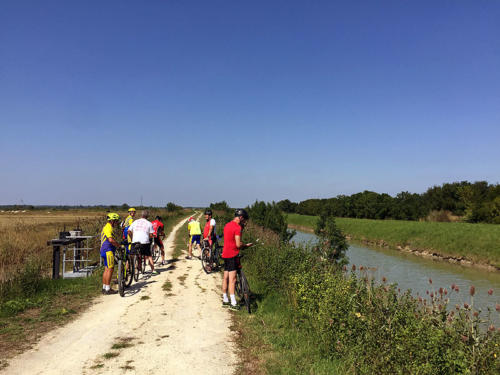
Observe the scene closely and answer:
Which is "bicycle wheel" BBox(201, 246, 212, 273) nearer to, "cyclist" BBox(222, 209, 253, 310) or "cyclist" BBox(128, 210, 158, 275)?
"cyclist" BBox(128, 210, 158, 275)

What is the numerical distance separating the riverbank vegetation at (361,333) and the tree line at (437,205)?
20.5 m

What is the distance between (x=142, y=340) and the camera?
547 cm

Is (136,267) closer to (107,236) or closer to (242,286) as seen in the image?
(107,236)

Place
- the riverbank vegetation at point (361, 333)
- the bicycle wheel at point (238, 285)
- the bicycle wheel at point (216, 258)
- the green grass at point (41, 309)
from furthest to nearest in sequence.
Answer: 1. the bicycle wheel at point (216, 258)
2. the bicycle wheel at point (238, 285)
3. the green grass at point (41, 309)
4. the riverbank vegetation at point (361, 333)

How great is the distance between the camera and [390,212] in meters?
67.8

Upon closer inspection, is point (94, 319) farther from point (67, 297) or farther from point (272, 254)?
point (272, 254)

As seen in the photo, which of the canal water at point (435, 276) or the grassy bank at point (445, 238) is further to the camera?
the grassy bank at point (445, 238)

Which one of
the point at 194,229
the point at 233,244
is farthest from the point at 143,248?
the point at 233,244

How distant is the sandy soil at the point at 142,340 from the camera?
178 inches


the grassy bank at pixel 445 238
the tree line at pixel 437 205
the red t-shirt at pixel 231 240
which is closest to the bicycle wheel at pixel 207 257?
the red t-shirt at pixel 231 240

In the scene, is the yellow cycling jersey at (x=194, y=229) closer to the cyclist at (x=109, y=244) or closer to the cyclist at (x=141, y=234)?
the cyclist at (x=141, y=234)

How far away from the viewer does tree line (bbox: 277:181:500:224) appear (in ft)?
141

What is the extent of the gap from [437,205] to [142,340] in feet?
207

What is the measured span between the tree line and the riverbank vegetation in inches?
808
